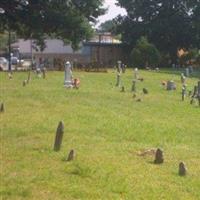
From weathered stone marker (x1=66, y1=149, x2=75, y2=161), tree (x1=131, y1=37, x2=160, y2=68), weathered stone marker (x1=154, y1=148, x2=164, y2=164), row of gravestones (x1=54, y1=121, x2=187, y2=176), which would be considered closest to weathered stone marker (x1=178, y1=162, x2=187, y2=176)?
row of gravestones (x1=54, y1=121, x2=187, y2=176)

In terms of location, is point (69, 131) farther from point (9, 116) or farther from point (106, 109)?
point (106, 109)

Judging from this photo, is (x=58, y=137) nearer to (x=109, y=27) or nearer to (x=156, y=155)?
(x=156, y=155)

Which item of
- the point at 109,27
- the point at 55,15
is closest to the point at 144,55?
the point at 55,15

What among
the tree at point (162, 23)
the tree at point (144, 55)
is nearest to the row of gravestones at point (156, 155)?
the tree at point (144, 55)

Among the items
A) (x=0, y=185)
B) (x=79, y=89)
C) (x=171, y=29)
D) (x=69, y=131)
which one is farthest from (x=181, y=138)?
(x=171, y=29)

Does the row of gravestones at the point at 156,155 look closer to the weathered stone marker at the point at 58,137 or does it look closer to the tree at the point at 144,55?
the weathered stone marker at the point at 58,137

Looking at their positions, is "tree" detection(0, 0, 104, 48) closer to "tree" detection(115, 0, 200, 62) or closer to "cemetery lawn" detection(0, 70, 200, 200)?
"cemetery lawn" detection(0, 70, 200, 200)

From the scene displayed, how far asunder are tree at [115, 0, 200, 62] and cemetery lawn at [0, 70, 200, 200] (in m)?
40.3

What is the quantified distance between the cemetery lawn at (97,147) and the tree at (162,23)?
40.3 m

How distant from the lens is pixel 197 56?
66.1 meters

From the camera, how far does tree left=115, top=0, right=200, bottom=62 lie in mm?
65938

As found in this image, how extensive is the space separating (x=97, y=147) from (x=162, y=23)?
53535 mm

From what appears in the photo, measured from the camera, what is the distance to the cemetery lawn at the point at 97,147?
1020 cm

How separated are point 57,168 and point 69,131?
4578 millimetres
